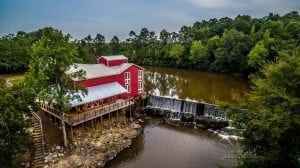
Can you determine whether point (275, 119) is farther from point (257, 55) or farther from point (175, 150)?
point (257, 55)

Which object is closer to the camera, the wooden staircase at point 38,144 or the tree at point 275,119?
the tree at point 275,119

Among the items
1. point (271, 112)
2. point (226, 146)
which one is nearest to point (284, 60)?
point (271, 112)

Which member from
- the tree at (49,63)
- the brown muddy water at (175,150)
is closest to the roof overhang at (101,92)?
the tree at (49,63)

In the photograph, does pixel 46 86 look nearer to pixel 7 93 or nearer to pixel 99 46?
pixel 7 93

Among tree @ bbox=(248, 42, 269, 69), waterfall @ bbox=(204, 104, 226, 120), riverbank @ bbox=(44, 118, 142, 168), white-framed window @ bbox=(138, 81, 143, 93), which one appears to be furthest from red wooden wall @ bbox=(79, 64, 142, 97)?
tree @ bbox=(248, 42, 269, 69)

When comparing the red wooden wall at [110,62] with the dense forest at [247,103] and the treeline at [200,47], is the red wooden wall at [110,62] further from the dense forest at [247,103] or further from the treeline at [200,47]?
the treeline at [200,47]

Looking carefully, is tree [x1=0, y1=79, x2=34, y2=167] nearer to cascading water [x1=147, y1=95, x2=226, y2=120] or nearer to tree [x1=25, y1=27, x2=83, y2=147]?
tree [x1=25, y1=27, x2=83, y2=147]
